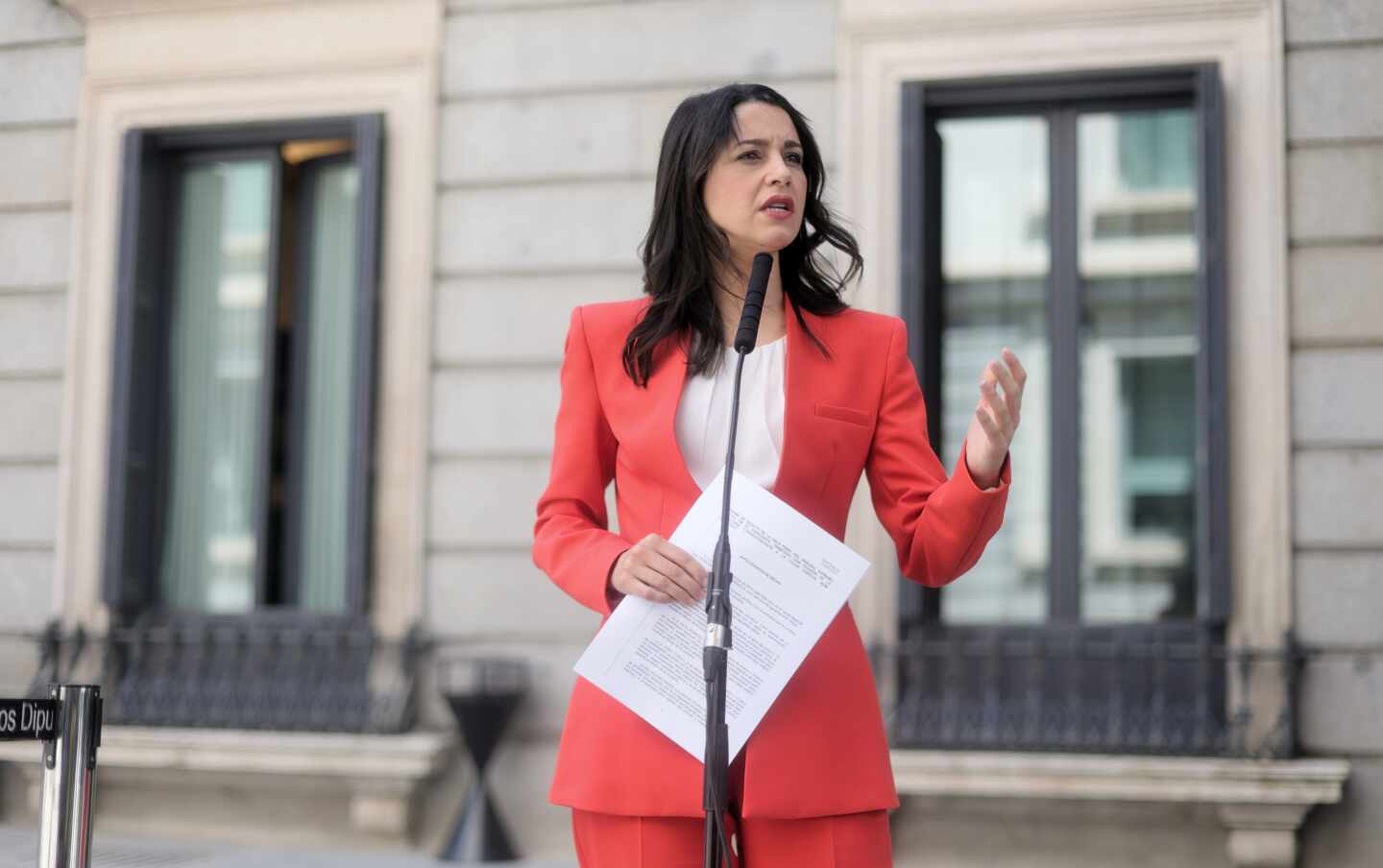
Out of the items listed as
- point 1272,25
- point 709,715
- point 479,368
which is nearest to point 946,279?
point 1272,25

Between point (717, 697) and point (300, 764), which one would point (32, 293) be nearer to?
point (300, 764)

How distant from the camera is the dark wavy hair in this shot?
7.36ft

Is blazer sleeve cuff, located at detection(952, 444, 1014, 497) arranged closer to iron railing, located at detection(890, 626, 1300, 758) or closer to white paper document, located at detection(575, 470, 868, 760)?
white paper document, located at detection(575, 470, 868, 760)

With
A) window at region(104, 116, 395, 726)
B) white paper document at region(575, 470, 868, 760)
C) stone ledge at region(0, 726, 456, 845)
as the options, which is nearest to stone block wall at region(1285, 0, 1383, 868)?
stone ledge at region(0, 726, 456, 845)

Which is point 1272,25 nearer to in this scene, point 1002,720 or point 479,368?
point 1002,720

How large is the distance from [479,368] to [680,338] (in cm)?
448

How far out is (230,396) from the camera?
23.8ft

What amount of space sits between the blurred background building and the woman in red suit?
386 centimetres

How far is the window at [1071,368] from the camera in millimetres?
5965

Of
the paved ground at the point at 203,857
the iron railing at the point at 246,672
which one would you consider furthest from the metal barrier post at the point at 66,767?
the iron railing at the point at 246,672

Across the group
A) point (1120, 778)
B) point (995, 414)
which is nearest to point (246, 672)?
point (1120, 778)

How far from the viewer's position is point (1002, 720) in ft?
19.6

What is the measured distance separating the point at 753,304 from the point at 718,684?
0.50 meters

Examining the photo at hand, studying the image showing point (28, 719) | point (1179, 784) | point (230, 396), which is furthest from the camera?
point (230, 396)
